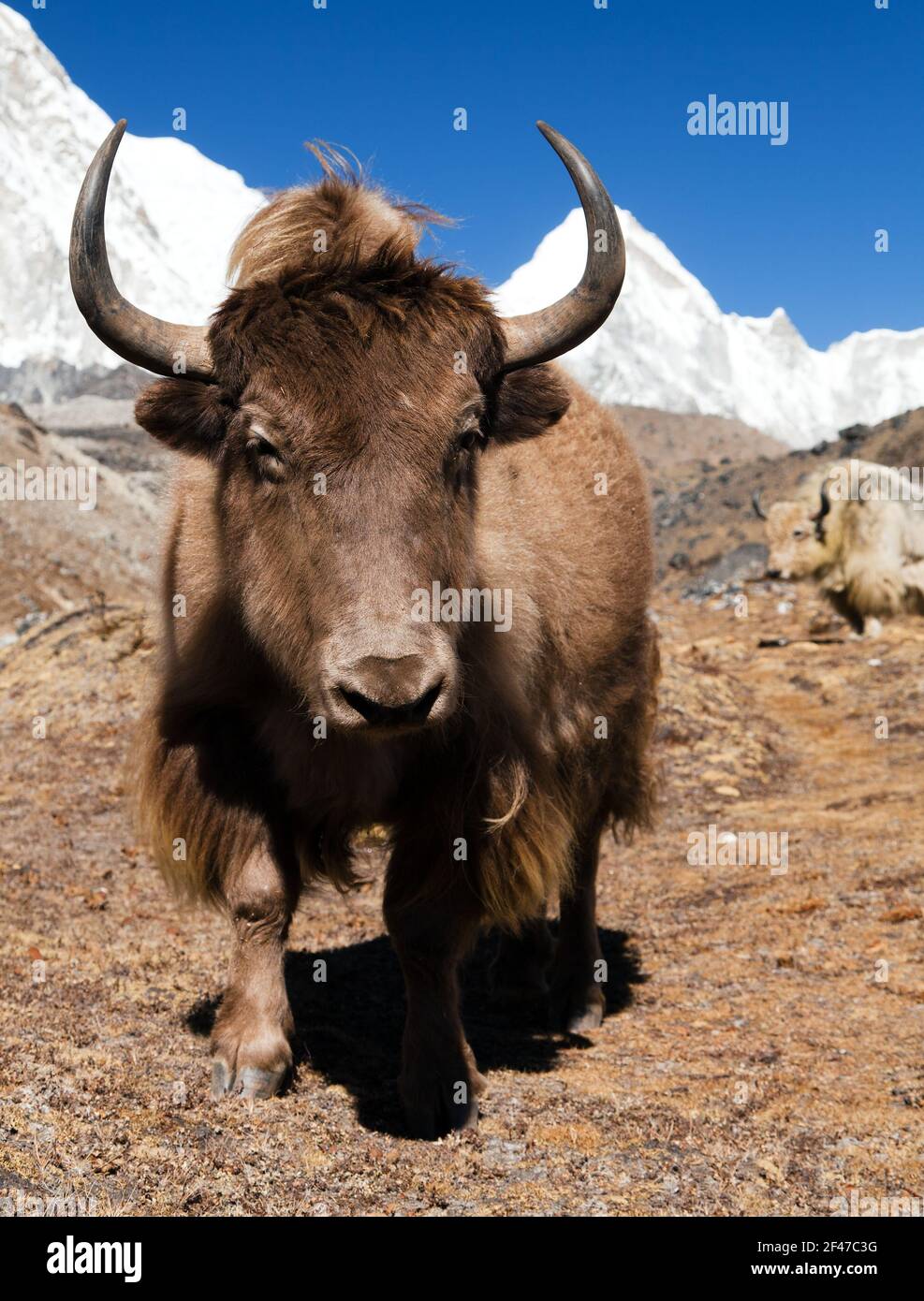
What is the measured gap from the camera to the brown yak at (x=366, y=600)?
11.1 feet

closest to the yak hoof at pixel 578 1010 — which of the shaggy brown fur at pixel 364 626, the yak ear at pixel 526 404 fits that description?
the shaggy brown fur at pixel 364 626

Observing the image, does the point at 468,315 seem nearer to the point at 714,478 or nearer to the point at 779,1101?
the point at 779,1101

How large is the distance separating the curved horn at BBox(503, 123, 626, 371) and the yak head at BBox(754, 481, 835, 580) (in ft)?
55.1

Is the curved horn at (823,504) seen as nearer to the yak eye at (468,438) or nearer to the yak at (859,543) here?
the yak at (859,543)

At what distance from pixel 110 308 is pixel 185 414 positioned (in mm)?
398

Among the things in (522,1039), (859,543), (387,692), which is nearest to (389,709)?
(387,692)

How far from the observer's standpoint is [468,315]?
373cm

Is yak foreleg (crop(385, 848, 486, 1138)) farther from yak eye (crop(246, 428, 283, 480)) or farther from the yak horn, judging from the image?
the yak horn

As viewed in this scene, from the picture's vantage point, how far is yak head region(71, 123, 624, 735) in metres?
3.24

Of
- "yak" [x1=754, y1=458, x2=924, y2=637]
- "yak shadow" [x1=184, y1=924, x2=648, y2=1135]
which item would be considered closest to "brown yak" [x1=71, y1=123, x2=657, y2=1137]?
"yak shadow" [x1=184, y1=924, x2=648, y2=1135]
